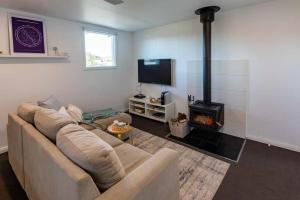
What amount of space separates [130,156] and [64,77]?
256 cm

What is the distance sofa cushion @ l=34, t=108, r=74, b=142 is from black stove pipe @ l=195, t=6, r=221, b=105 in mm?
2369

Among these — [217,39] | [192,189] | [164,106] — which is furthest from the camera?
[164,106]

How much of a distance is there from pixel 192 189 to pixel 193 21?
10.1 ft

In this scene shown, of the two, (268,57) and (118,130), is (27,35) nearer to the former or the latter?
(118,130)

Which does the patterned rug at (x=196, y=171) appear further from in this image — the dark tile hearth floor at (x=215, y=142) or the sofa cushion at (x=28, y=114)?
the sofa cushion at (x=28, y=114)

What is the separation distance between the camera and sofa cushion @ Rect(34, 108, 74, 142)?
4.77 ft

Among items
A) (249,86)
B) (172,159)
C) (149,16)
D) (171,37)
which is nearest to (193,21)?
(171,37)

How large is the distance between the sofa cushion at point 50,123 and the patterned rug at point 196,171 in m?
1.40

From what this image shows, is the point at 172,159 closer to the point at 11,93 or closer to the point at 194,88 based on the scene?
the point at 194,88

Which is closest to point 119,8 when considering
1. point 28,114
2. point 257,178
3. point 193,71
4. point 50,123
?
point 193,71

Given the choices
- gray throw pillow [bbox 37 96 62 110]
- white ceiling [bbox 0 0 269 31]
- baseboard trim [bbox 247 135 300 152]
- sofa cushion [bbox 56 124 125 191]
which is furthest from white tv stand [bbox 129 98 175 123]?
sofa cushion [bbox 56 124 125 191]

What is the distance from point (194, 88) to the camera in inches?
147

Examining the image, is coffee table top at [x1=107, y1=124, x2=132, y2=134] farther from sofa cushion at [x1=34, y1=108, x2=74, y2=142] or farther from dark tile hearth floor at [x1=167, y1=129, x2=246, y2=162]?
dark tile hearth floor at [x1=167, y1=129, x2=246, y2=162]

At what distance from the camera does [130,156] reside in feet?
5.86
